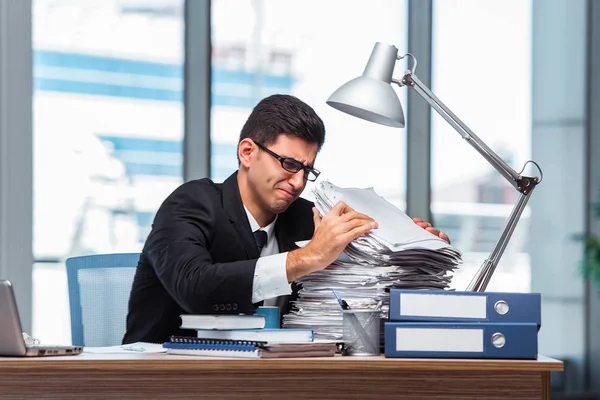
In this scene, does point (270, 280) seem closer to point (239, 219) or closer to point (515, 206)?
point (239, 219)

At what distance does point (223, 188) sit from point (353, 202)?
1.45 feet

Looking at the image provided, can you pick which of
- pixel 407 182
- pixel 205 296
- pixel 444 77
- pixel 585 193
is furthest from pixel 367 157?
pixel 205 296

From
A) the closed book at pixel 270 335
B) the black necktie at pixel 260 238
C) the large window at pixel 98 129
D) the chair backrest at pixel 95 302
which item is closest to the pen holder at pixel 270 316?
the closed book at pixel 270 335

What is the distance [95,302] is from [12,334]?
0.92 meters

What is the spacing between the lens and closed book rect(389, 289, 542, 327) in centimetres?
154

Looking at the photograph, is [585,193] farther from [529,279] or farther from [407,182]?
[407,182]

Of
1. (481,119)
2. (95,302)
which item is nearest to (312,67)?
(481,119)

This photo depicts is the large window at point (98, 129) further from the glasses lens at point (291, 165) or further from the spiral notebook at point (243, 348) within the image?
the spiral notebook at point (243, 348)

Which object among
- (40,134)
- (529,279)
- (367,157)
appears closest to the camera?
(40,134)

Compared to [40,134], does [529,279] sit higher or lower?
lower

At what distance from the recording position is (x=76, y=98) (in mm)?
4121

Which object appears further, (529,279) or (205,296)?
(529,279)

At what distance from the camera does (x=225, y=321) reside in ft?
5.20

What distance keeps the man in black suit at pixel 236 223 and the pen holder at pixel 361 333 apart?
0.70 ft
